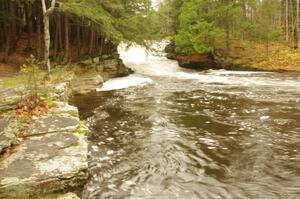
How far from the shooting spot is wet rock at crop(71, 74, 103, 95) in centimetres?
1428

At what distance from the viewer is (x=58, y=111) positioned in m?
6.94

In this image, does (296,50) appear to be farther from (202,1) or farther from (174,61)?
(174,61)

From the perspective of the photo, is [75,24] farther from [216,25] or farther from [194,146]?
[194,146]

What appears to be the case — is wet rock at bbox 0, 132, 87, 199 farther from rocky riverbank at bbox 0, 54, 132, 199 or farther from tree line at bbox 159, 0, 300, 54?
tree line at bbox 159, 0, 300, 54

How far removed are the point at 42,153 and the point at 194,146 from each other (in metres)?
3.51

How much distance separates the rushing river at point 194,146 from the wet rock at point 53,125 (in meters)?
0.84

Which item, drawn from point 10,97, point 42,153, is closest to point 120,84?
point 10,97

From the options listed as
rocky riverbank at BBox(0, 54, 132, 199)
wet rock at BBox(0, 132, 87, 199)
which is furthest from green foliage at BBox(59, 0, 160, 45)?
wet rock at BBox(0, 132, 87, 199)

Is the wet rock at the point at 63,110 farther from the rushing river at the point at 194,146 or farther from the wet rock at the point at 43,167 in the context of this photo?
the wet rock at the point at 43,167

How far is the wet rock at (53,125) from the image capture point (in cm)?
557

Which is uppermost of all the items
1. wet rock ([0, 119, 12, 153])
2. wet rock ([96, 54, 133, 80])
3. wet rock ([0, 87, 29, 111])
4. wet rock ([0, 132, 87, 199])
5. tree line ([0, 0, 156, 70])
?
tree line ([0, 0, 156, 70])

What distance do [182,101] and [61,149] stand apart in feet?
27.0

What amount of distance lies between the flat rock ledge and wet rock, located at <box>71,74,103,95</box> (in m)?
8.53

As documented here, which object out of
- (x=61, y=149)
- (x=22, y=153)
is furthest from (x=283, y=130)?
(x=22, y=153)
